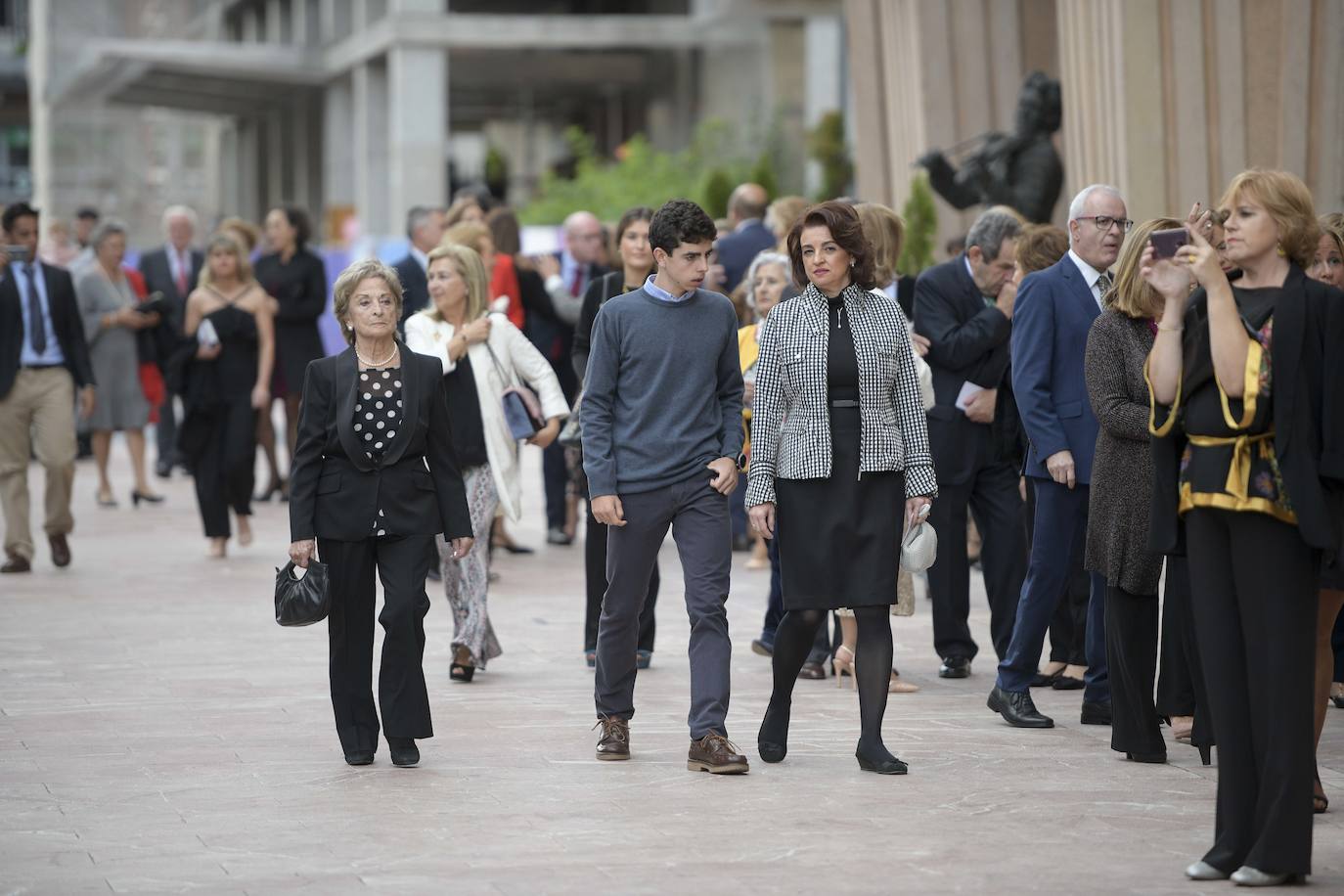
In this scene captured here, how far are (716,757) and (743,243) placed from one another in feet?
25.6

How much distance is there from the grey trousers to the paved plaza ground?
27 centimetres

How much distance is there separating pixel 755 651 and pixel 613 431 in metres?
2.91

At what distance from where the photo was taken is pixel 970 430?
935 centimetres

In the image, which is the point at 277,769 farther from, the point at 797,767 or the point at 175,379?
the point at 175,379

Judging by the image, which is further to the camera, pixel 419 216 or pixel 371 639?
pixel 419 216

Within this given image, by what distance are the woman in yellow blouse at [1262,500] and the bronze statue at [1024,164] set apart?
313 inches

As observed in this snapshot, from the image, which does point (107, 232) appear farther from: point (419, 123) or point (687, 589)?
point (419, 123)

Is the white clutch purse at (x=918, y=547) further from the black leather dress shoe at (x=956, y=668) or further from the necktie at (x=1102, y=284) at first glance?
the black leather dress shoe at (x=956, y=668)

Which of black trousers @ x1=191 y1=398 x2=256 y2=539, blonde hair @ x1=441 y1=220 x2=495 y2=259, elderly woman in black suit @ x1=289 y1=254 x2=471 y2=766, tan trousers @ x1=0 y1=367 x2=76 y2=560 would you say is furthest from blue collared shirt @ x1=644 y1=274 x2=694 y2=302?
black trousers @ x1=191 y1=398 x2=256 y2=539

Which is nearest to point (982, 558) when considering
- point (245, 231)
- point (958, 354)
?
point (958, 354)

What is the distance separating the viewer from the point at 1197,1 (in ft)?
46.9

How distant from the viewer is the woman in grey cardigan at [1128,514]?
7.48m

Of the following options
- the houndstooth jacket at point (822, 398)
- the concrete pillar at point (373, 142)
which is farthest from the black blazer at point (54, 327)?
the concrete pillar at point (373, 142)

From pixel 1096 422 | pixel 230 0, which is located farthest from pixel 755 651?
pixel 230 0
